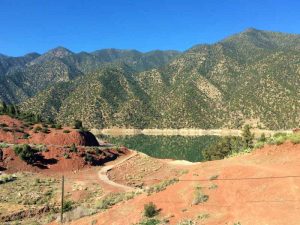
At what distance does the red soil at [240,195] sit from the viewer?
67.2 ft

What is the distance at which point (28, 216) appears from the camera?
132 feet

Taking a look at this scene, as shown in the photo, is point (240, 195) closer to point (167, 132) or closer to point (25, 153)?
point (25, 153)

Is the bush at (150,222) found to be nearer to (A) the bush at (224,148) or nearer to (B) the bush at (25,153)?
(A) the bush at (224,148)

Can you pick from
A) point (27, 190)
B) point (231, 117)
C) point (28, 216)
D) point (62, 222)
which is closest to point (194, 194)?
point (62, 222)

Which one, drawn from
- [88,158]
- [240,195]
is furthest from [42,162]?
[240,195]

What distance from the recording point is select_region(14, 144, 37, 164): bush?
64750 millimetres

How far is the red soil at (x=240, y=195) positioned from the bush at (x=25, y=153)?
36969 millimetres

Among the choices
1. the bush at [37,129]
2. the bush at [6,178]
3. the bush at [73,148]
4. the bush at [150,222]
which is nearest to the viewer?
the bush at [150,222]

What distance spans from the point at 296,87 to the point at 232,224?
186 metres

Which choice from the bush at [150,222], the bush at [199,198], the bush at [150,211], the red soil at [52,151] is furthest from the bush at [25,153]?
the bush at [199,198]

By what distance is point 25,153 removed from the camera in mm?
65125

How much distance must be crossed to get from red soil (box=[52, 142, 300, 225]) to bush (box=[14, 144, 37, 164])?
37.0 m

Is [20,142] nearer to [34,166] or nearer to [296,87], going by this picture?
[34,166]

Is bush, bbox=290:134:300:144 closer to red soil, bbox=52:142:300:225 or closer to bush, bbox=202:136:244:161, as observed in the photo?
red soil, bbox=52:142:300:225
